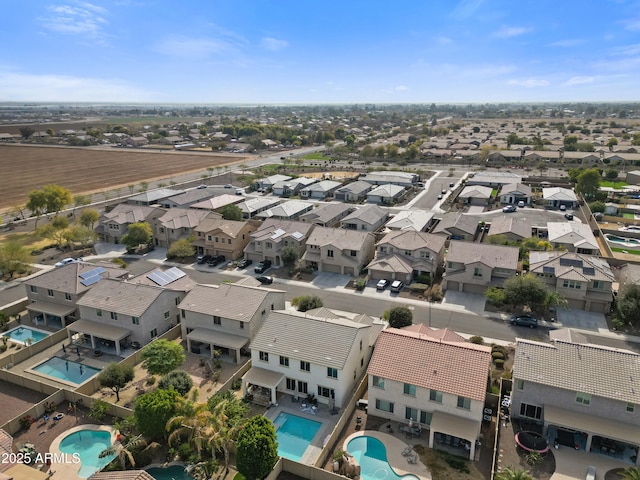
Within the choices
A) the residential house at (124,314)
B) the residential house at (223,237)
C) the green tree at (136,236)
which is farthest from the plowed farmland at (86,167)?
the residential house at (124,314)

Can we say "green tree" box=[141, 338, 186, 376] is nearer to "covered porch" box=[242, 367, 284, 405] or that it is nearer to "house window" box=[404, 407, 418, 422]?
"covered porch" box=[242, 367, 284, 405]

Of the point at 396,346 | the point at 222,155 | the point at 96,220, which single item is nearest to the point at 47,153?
the point at 222,155

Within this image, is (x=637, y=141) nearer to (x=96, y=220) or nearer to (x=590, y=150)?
(x=590, y=150)

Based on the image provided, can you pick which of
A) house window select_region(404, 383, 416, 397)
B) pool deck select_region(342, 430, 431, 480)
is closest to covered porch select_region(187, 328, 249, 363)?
pool deck select_region(342, 430, 431, 480)

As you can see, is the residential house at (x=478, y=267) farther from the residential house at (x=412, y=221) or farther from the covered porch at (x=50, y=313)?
the covered porch at (x=50, y=313)

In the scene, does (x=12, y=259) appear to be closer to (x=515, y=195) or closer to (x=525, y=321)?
(x=525, y=321)

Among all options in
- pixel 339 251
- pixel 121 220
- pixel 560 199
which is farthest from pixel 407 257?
pixel 560 199
